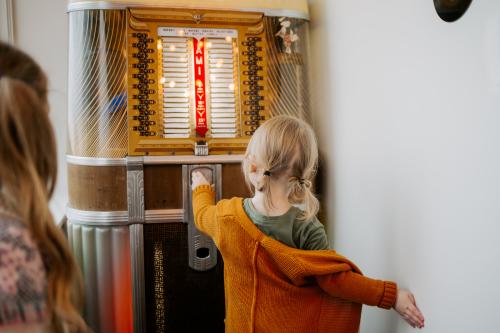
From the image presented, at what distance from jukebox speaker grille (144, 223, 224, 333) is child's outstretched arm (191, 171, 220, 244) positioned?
7.8 inches

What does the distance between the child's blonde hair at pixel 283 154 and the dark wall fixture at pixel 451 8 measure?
0.50m

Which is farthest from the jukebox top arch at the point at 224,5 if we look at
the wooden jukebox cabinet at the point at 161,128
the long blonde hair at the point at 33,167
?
the long blonde hair at the point at 33,167

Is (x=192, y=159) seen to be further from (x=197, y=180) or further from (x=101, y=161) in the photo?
(x=101, y=161)

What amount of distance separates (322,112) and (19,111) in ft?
4.81

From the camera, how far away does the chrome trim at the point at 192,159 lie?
6.27 feet

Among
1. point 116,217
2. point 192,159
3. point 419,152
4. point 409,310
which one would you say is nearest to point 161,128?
point 192,159

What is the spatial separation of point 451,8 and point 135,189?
1.27m

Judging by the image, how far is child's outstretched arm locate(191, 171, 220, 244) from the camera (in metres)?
1.60

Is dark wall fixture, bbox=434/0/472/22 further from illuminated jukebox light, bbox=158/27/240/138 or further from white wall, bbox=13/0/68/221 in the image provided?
white wall, bbox=13/0/68/221

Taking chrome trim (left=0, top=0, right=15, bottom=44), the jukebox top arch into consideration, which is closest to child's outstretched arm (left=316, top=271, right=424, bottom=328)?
the jukebox top arch

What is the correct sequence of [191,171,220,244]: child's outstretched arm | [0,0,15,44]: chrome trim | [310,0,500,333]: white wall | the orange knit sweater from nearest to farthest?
[310,0,500,333]: white wall < the orange knit sweater < [191,171,220,244]: child's outstretched arm < [0,0,15,44]: chrome trim

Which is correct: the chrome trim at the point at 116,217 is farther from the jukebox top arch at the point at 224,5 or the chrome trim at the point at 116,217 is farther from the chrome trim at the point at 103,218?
the jukebox top arch at the point at 224,5

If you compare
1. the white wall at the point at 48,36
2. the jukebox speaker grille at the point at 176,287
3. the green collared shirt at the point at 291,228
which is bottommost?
the jukebox speaker grille at the point at 176,287

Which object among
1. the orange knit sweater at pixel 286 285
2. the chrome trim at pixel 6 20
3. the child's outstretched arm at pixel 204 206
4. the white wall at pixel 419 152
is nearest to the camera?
the white wall at pixel 419 152
